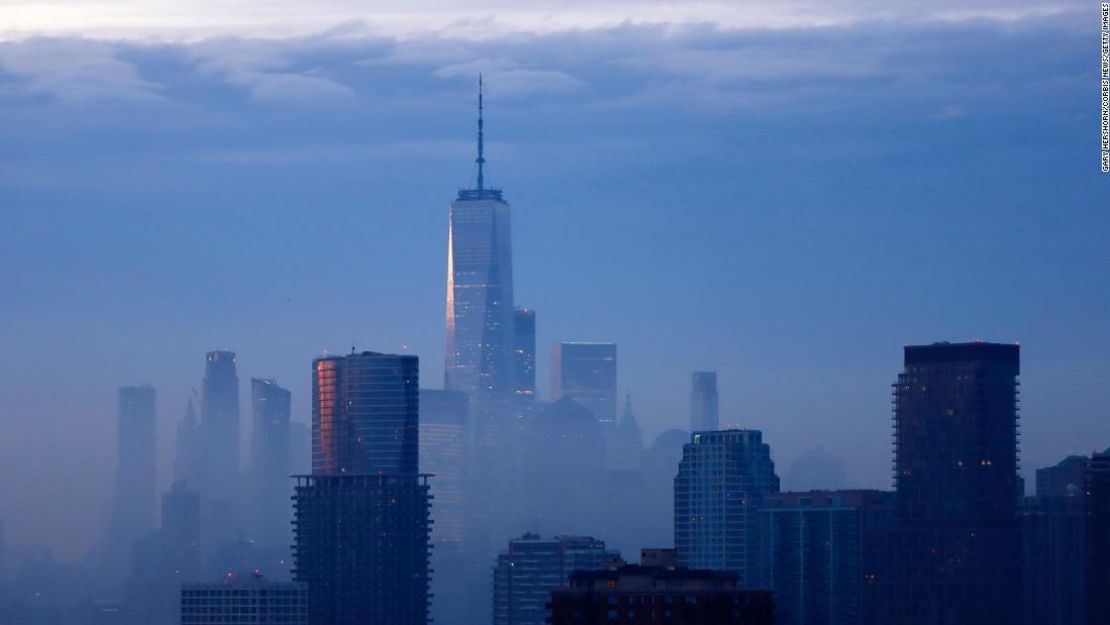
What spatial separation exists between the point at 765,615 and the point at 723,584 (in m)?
2.71

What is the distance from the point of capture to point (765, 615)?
12062 cm

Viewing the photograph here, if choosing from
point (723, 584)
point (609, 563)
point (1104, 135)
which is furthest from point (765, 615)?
point (1104, 135)

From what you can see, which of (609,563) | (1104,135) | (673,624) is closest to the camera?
(673,624)

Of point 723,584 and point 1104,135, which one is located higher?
point 1104,135

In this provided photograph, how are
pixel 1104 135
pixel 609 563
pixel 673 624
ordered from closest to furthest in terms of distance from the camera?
pixel 673 624 < pixel 609 563 < pixel 1104 135

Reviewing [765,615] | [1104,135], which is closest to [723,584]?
[765,615]

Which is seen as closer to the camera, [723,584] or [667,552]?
[723,584]

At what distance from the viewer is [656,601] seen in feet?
393

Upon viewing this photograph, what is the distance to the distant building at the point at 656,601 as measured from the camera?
391ft

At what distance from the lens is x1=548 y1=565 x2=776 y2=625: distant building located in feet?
391

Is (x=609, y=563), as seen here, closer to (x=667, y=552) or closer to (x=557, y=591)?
(x=667, y=552)

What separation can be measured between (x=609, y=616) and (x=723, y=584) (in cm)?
600

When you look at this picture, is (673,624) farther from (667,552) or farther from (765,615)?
(667,552)

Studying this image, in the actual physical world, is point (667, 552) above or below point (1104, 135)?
below
